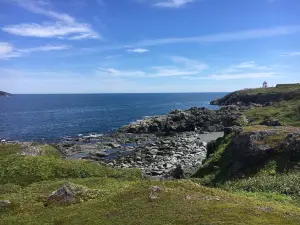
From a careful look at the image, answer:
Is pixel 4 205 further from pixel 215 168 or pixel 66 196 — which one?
pixel 215 168

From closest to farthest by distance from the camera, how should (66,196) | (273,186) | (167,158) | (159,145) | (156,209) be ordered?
1. (156,209)
2. (66,196)
3. (273,186)
4. (167,158)
5. (159,145)

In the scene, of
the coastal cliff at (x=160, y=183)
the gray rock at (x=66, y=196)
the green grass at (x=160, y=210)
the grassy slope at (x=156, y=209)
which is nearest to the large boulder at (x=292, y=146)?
the coastal cliff at (x=160, y=183)

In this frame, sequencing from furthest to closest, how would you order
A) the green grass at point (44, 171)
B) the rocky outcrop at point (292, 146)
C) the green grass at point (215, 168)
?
the green grass at point (215, 168) → the rocky outcrop at point (292, 146) → the green grass at point (44, 171)

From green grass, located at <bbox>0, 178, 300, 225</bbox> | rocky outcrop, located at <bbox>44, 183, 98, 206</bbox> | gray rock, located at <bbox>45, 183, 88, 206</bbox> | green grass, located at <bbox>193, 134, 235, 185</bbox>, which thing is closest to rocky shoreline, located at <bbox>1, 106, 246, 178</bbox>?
green grass, located at <bbox>193, 134, 235, 185</bbox>

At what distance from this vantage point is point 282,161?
147 feet

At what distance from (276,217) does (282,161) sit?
24572 millimetres

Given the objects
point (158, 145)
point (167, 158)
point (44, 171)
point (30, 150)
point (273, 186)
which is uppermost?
point (273, 186)

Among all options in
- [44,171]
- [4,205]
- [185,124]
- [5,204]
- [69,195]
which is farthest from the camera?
[185,124]

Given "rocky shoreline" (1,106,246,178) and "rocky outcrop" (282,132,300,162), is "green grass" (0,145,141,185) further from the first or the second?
"rocky outcrop" (282,132,300,162)

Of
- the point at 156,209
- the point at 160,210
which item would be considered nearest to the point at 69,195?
the point at 156,209

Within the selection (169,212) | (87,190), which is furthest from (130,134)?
(169,212)

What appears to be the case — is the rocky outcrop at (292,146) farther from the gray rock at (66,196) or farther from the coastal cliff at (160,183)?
the gray rock at (66,196)

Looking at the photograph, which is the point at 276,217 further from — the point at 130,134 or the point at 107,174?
the point at 130,134

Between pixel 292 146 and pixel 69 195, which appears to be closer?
pixel 69 195
